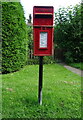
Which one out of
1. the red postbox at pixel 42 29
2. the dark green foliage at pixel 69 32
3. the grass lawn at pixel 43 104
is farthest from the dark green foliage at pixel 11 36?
the dark green foliage at pixel 69 32

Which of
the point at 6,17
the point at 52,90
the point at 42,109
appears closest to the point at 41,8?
the point at 42,109

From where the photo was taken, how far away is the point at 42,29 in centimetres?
283

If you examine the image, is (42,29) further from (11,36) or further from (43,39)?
(11,36)

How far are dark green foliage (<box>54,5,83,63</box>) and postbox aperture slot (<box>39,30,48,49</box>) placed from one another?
26.3 ft

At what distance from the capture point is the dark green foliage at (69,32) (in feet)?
36.0

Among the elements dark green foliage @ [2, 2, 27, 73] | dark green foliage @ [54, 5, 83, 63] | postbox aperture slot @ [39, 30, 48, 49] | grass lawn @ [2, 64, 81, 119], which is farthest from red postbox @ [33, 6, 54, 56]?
dark green foliage @ [54, 5, 83, 63]

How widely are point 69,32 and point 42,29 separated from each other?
8.92 m

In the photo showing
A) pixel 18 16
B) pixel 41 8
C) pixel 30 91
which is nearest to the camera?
pixel 41 8

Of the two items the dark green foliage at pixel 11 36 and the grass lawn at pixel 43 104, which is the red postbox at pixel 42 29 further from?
the dark green foliage at pixel 11 36

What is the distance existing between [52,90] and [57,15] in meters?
9.10

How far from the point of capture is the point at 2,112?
277 centimetres

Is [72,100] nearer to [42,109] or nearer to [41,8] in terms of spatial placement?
[42,109]

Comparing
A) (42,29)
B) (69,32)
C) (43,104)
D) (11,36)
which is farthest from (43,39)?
(69,32)

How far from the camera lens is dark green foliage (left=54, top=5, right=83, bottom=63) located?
11.0 m
